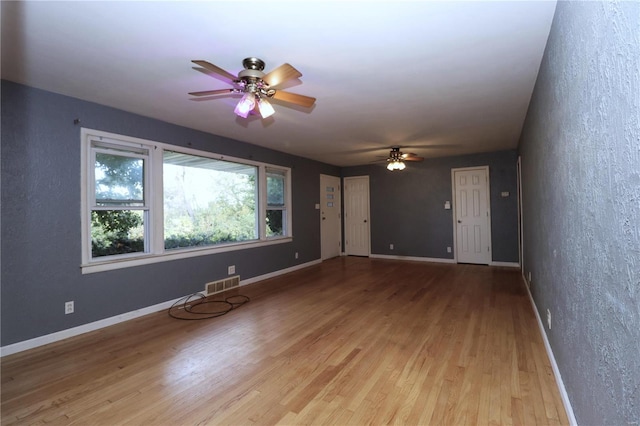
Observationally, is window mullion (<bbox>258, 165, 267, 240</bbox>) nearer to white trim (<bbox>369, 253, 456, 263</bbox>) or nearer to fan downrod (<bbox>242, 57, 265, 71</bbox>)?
fan downrod (<bbox>242, 57, 265, 71</bbox>)

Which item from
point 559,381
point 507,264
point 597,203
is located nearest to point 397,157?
point 507,264

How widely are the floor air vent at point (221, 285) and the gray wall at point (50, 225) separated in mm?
622

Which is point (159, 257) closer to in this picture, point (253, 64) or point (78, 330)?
point (78, 330)

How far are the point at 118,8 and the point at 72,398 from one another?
8.16 ft

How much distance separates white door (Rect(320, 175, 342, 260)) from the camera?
7.14 meters

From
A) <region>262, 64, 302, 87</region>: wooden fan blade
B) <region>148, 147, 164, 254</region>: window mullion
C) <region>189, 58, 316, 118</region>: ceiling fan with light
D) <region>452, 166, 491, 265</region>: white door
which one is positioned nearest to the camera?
<region>262, 64, 302, 87</region>: wooden fan blade

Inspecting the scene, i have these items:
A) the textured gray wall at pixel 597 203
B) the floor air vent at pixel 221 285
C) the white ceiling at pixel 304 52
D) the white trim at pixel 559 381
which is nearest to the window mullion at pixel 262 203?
the floor air vent at pixel 221 285

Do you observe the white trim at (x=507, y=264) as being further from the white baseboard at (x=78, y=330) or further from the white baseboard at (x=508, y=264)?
the white baseboard at (x=78, y=330)

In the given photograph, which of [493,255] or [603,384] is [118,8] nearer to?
[603,384]

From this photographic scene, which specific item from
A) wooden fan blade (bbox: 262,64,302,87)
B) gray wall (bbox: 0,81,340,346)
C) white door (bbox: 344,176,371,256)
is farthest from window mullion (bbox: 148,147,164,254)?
white door (bbox: 344,176,371,256)

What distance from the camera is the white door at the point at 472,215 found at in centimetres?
623

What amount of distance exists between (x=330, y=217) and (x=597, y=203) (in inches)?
250

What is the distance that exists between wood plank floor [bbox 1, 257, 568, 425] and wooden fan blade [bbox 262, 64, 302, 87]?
86.6 inches

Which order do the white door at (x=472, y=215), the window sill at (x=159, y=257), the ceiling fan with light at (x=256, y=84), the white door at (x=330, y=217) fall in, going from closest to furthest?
the ceiling fan with light at (x=256, y=84)
the window sill at (x=159, y=257)
the white door at (x=472, y=215)
the white door at (x=330, y=217)
